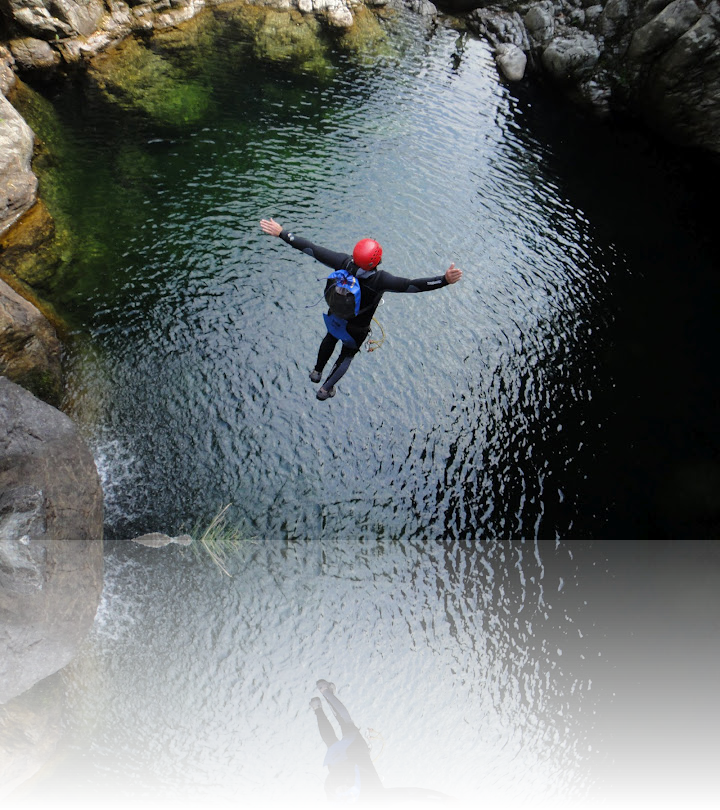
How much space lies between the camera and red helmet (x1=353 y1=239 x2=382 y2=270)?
7.18 meters

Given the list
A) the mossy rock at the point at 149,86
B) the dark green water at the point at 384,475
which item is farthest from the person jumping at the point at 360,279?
the mossy rock at the point at 149,86

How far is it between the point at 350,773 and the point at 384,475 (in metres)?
4.74

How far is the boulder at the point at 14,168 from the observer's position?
10242 mm

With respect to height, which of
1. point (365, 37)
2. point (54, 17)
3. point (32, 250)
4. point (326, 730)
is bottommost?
point (326, 730)

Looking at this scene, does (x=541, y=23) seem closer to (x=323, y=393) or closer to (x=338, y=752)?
(x=323, y=393)

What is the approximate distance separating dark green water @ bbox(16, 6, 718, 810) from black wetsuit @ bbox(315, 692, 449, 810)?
0.43 meters

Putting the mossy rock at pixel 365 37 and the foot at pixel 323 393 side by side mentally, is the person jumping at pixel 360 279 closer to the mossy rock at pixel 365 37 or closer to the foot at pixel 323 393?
the foot at pixel 323 393

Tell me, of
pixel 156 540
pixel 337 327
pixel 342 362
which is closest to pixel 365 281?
pixel 337 327

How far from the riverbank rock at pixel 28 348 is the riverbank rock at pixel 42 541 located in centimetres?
61

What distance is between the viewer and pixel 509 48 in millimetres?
16766

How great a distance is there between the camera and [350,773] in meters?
7.83

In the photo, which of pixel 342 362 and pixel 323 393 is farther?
pixel 323 393

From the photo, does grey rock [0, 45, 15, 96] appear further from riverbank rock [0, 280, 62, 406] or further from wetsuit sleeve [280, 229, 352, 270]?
wetsuit sleeve [280, 229, 352, 270]

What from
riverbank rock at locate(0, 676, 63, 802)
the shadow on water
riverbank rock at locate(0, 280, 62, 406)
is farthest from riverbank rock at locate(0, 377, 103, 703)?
the shadow on water
